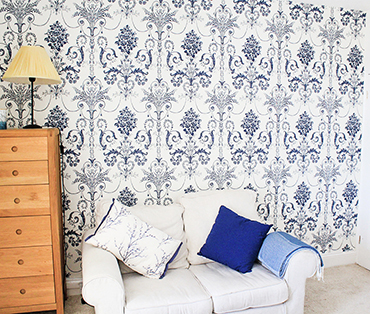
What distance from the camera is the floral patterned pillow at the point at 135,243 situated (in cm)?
217

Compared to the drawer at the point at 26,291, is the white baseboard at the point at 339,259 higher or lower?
lower

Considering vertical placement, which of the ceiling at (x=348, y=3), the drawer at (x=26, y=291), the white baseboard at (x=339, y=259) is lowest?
the white baseboard at (x=339, y=259)

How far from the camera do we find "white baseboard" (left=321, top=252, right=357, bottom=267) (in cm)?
334

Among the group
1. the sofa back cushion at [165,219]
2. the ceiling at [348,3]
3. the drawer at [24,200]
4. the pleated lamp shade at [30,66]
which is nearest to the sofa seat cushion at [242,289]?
the sofa back cushion at [165,219]

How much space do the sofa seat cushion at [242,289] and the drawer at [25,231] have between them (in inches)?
41.7

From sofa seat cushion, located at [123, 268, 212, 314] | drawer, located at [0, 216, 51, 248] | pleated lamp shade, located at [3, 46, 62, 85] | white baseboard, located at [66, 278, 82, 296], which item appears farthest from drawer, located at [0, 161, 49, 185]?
white baseboard, located at [66, 278, 82, 296]

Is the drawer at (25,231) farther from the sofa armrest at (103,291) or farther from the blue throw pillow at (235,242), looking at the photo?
the blue throw pillow at (235,242)

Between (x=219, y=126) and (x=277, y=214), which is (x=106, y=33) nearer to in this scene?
(x=219, y=126)

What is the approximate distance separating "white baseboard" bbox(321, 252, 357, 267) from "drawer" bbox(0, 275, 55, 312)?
2.56 m

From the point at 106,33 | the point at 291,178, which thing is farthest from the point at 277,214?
the point at 106,33

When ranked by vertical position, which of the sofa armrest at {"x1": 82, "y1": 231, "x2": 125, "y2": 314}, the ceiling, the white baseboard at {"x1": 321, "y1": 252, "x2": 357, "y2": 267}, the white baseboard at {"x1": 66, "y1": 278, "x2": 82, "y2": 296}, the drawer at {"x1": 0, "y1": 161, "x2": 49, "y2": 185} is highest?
the ceiling

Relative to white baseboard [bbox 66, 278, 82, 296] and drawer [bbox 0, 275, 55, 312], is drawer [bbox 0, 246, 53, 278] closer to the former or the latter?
drawer [bbox 0, 275, 55, 312]

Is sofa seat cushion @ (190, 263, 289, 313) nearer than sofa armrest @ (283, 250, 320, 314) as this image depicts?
Yes

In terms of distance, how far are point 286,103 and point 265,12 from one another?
84cm
